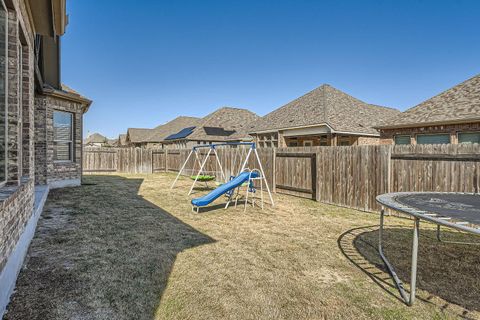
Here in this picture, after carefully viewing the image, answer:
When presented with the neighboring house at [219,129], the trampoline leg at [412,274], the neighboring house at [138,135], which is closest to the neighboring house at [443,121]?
the trampoline leg at [412,274]

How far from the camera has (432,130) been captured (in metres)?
11.9

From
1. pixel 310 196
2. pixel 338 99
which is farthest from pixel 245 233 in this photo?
pixel 338 99

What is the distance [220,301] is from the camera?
2.83 m

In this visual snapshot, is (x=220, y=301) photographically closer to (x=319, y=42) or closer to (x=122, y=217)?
(x=122, y=217)

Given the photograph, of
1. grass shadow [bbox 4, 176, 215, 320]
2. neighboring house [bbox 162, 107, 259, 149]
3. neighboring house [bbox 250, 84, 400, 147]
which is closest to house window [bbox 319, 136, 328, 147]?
neighboring house [bbox 250, 84, 400, 147]

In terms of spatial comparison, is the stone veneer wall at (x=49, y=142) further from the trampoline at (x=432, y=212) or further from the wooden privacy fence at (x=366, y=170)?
the trampoline at (x=432, y=212)

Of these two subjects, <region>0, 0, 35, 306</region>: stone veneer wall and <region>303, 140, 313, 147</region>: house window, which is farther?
<region>303, 140, 313, 147</region>: house window

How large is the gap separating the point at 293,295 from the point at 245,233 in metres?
2.44

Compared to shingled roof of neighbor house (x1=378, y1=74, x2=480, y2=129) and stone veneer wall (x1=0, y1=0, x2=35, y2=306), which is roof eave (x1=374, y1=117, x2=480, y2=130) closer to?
shingled roof of neighbor house (x1=378, y1=74, x2=480, y2=129)

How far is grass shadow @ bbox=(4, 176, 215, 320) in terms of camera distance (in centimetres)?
262

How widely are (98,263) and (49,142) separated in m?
7.59

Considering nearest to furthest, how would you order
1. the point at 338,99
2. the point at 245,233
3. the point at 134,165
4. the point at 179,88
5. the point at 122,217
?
the point at 245,233, the point at 122,217, the point at 338,99, the point at 134,165, the point at 179,88

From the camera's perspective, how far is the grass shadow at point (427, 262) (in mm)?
3071

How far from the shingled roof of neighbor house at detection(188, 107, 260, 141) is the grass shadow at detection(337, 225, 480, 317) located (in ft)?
65.8
